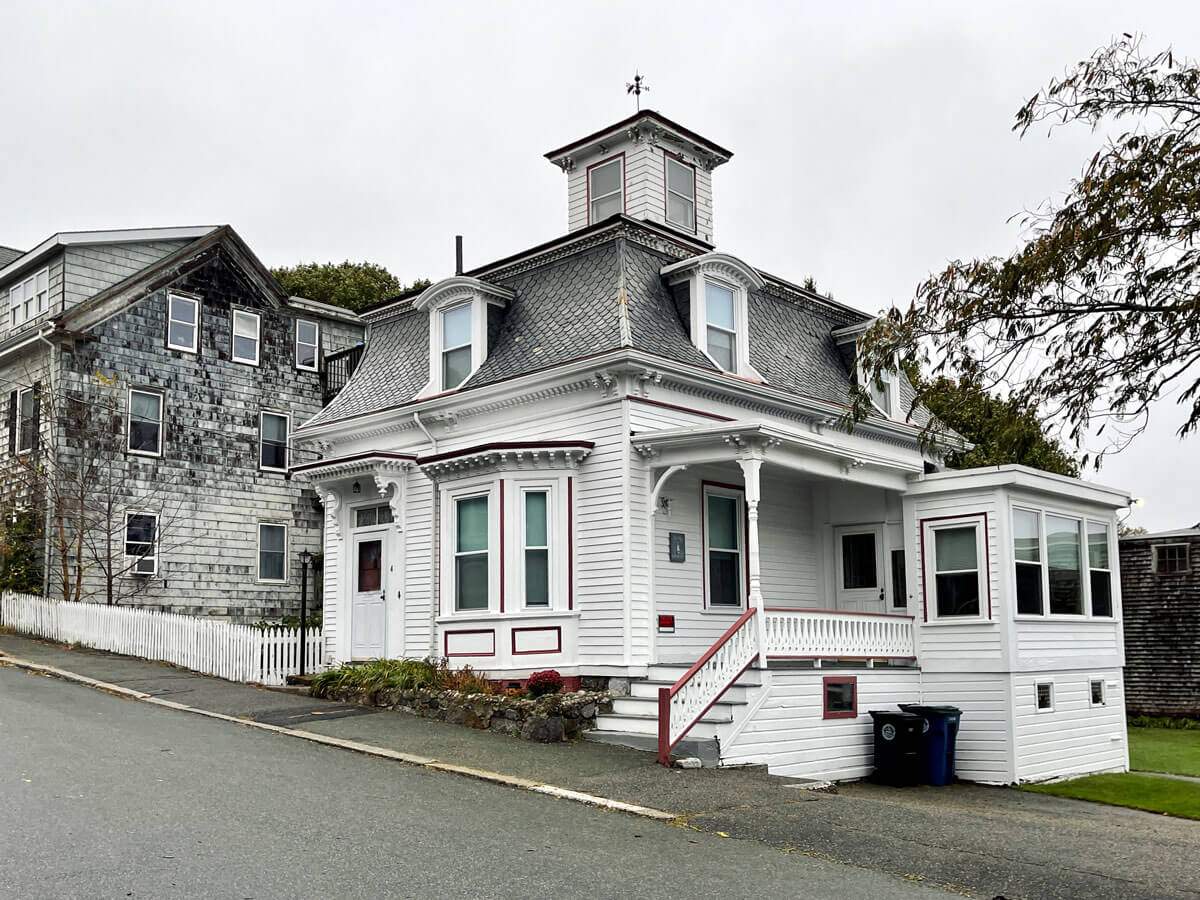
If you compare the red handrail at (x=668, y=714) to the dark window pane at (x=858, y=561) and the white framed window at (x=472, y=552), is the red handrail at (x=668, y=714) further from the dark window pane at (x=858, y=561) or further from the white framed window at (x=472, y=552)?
the dark window pane at (x=858, y=561)

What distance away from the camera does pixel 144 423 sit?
27.5 meters

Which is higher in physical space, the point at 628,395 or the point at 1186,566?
the point at 628,395

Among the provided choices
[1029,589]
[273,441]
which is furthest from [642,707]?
[273,441]

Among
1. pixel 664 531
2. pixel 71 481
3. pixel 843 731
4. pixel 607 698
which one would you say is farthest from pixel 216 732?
pixel 71 481

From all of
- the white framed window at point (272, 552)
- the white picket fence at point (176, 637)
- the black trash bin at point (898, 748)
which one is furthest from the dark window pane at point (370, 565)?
the white framed window at point (272, 552)

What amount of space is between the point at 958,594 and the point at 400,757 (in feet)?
30.8

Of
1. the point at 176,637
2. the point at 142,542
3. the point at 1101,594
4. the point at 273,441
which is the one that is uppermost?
the point at 273,441

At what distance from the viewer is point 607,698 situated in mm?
15594

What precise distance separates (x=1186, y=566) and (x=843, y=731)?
1400cm

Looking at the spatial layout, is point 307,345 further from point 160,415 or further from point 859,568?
point 859,568

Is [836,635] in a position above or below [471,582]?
below

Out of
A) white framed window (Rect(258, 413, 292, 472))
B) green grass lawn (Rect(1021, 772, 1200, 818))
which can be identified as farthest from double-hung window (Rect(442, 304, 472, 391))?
white framed window (Rect(258, 413, 292, 472))

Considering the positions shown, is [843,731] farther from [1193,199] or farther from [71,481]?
[71,481]

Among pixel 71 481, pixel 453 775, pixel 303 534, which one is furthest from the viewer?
pixel 303 534
